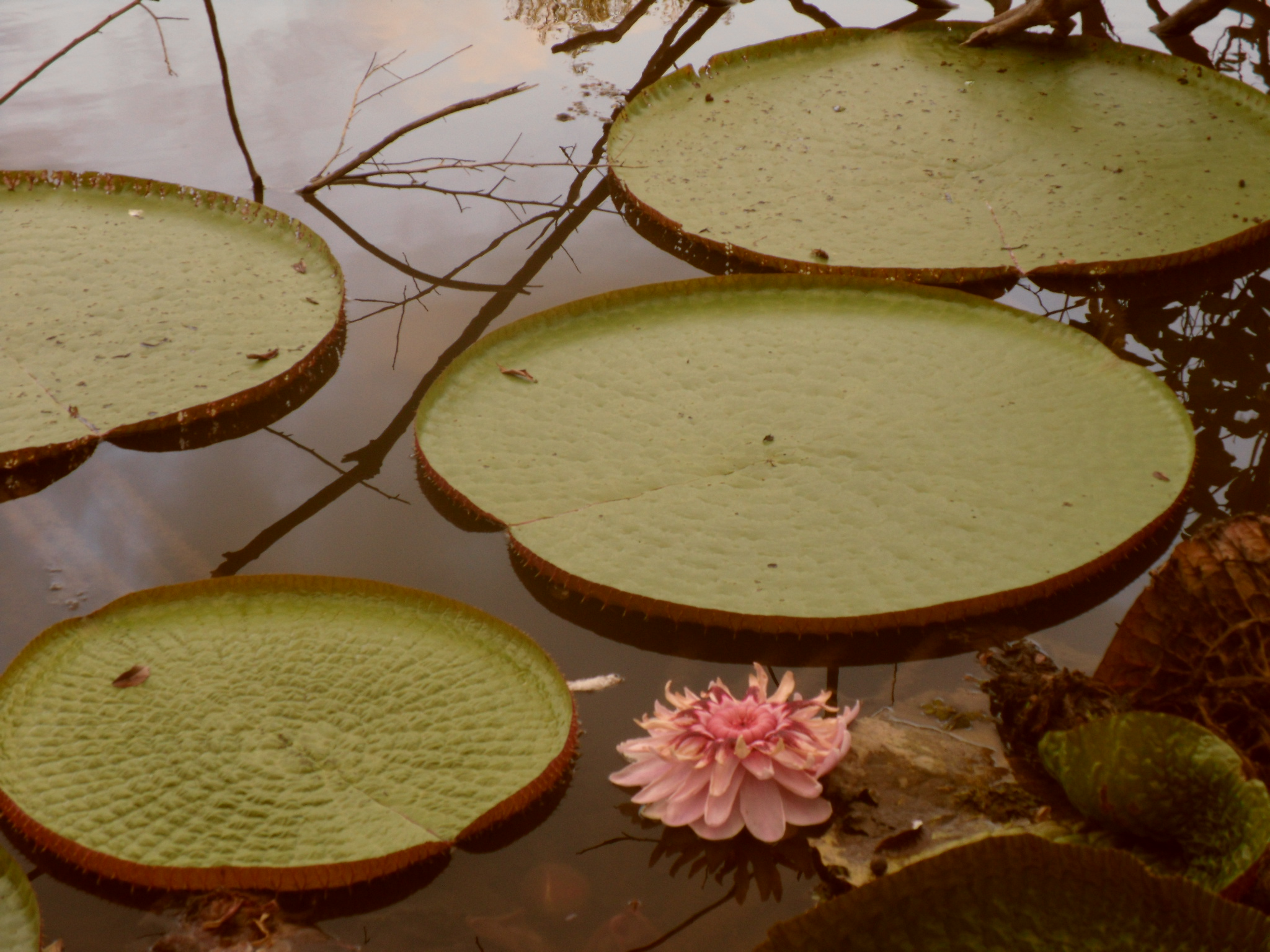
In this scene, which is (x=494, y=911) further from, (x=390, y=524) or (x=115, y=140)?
(x=115, y=140)

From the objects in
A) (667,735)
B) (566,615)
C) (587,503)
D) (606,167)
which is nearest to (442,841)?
(667,735)

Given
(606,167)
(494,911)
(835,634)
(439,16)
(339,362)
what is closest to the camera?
(494,911)

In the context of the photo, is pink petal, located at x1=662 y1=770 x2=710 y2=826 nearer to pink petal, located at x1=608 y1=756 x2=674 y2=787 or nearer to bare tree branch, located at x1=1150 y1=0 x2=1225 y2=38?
pink petal, located at x1=608 y1=756 x2=674 y2=787

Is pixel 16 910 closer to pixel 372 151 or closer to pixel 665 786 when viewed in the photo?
pixel 665 786

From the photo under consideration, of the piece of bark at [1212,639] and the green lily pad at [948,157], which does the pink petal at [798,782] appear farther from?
the green lily pad at [948,157]

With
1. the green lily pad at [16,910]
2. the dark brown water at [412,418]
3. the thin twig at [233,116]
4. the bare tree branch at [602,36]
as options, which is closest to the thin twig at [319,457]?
the dark brown water at [412,418]

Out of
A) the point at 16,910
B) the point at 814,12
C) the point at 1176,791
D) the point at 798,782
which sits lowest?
the point at 16,910

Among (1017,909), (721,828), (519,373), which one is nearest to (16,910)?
(721,828)
